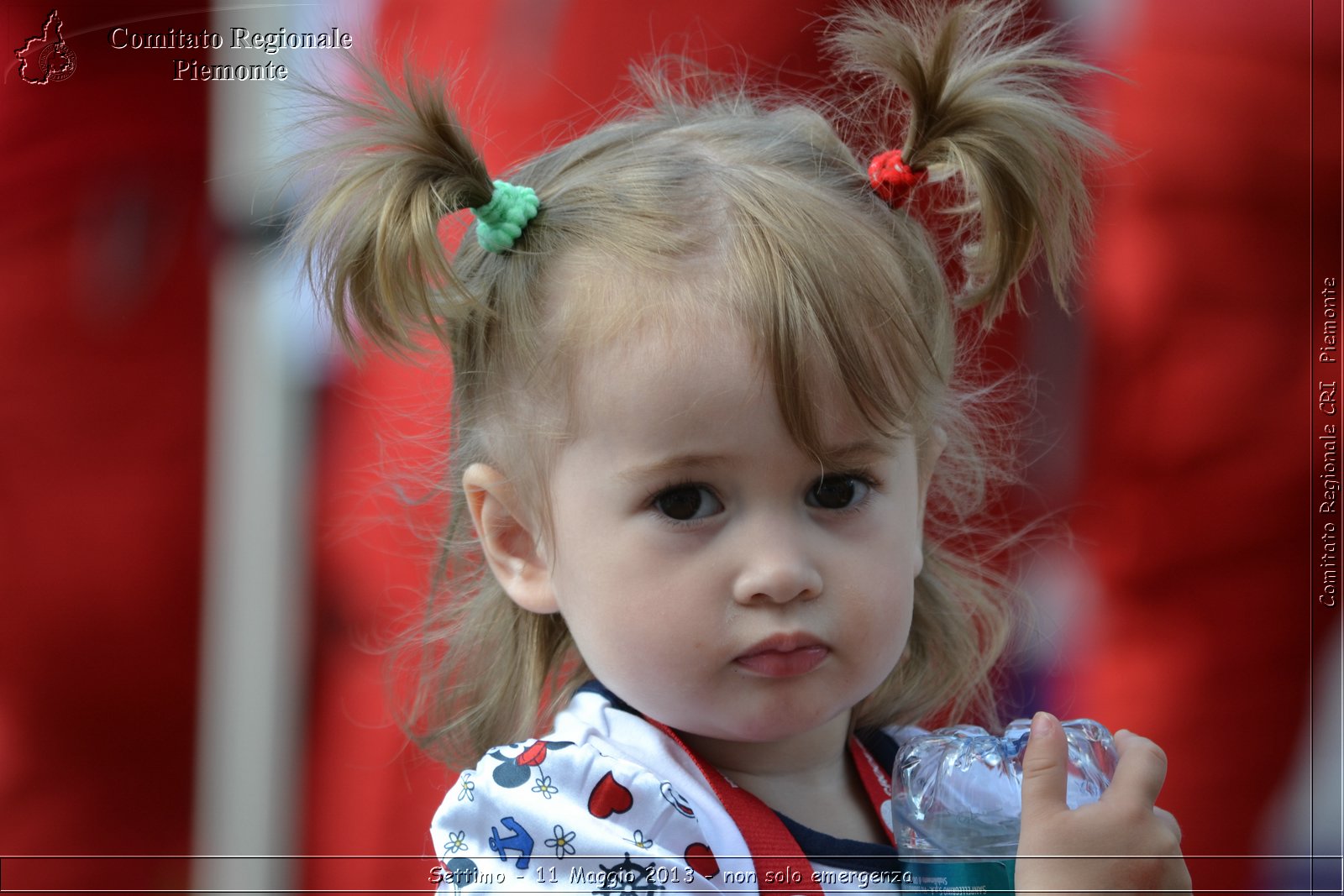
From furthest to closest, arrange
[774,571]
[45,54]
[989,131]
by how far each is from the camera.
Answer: [45,54], [989,131], [774,571]

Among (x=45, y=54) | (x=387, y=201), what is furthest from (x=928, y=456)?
(x=45, y=54)

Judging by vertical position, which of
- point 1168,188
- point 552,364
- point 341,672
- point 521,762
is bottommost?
point 341,672

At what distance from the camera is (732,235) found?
0.69 meters

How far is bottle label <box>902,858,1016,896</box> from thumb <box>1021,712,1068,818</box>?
1.7 inches

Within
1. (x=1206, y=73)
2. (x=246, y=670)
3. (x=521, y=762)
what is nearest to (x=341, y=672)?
(x=246, y=670)

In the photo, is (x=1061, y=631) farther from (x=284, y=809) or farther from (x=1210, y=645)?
(x=284, y=809)

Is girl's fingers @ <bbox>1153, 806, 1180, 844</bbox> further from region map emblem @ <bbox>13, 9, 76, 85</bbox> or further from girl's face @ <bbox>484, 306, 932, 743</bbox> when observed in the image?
region map emblem @ <bbox>13, 9, 76, 85</bbox>

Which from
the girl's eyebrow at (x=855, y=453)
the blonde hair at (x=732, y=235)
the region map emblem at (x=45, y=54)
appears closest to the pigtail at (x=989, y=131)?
the blonde hair at (x=732, y=235)

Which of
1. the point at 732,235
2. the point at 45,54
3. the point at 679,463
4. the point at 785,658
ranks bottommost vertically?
the point at 785,658

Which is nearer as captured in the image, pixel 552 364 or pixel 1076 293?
pixel 552 364

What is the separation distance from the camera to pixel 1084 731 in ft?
2.38

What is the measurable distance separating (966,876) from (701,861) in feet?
0.48

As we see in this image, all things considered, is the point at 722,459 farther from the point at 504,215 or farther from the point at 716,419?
the point at 504,215

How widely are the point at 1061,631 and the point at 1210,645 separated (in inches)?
5.0
